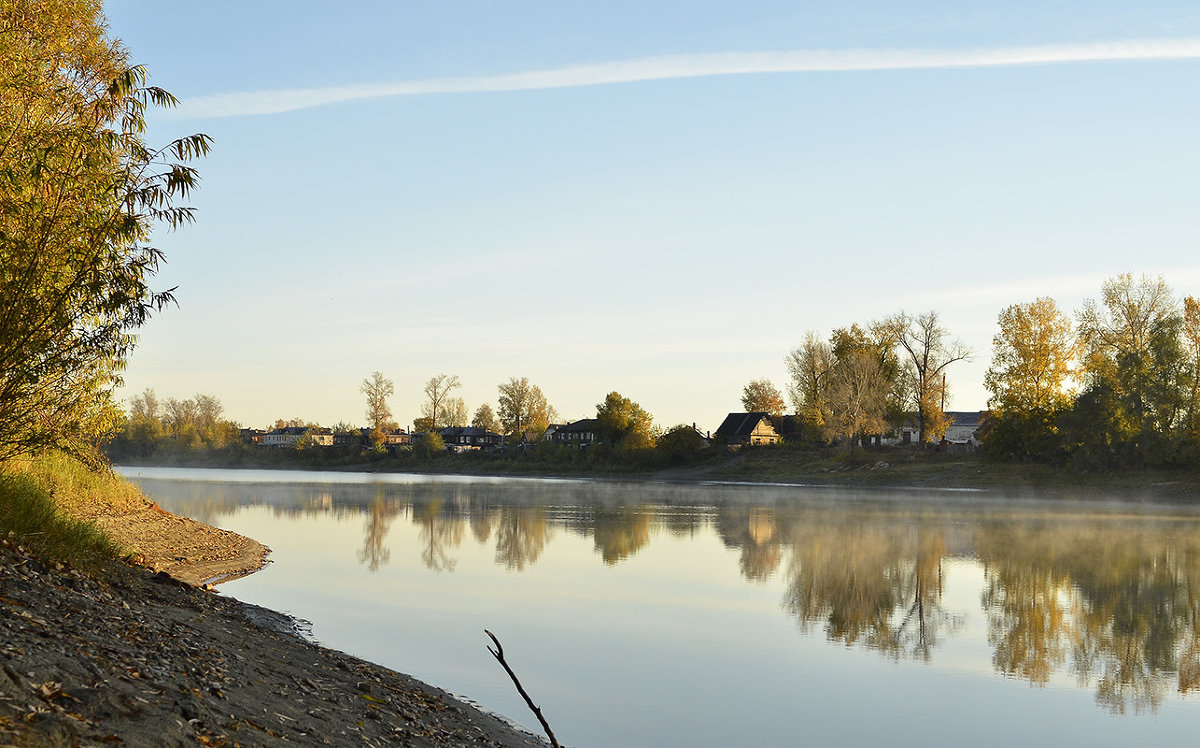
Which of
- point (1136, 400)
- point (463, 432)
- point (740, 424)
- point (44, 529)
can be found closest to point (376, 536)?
point (44, 529)

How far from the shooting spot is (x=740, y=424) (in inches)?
4737

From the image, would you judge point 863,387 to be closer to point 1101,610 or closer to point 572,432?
point 1101,610

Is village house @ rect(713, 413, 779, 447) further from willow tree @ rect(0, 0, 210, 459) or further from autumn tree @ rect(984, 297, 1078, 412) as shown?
willow tree @ rect(0, 0, 210, 459)

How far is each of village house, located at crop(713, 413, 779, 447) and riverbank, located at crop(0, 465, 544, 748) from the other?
101 metres

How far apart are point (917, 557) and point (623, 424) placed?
76179 millimetres

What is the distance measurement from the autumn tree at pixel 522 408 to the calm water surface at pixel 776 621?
315 feet

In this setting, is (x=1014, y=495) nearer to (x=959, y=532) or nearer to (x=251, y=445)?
(x=959, y=532)

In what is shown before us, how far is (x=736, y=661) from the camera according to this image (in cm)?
1542

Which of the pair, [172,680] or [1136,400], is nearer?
[172,680]

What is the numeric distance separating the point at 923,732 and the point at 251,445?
491 feet

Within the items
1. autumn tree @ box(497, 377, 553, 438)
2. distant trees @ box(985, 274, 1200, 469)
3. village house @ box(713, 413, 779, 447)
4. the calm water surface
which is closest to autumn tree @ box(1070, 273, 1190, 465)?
distant trees @ box(985, 274, 1200, 469)

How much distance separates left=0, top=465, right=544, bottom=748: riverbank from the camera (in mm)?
6270

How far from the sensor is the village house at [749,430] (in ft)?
376

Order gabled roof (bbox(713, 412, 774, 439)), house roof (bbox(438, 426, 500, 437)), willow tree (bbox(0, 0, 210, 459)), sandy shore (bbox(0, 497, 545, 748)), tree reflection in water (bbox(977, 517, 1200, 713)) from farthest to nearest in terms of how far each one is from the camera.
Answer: house roof (bbox(438, 426, 500, 437)) < gabled roof (bbox(713, 412, 774, 439)) < tree reflection in water (bbox(977, 517, 1200, 713)) < willow tree (bbox(0, 0, 210, 459)) < sandy shore (bbox(0, 497, 545, 748))
